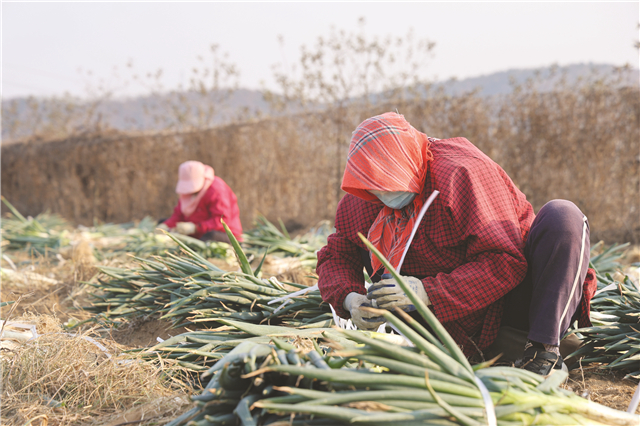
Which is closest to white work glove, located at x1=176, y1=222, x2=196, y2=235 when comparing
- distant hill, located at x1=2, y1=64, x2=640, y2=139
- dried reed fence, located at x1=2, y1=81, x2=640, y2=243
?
dried reed fence, located at x1=2, y1=81, x2=640, y2=243

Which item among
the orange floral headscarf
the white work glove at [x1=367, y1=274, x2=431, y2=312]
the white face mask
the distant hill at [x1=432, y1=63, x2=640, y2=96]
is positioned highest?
the distant hill at [x1=432, y1=63, x2=640, y2=96]

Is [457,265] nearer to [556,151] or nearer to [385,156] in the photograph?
[385,156]

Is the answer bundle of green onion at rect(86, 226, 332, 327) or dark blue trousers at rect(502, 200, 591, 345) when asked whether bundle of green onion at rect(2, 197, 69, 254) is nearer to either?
bundle of green onion at rect(86, 226, 332, 327)

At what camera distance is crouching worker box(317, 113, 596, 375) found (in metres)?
1.76

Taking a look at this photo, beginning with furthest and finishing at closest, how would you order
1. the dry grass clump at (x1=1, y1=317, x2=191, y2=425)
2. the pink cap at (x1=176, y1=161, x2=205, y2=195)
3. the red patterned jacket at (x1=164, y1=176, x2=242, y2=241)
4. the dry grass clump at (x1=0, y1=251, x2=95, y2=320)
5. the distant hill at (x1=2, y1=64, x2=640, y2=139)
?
the distant hill at (x1=2, y1=64, x2=640, y2=139) < the pink cap at (x1=176, y1=161, x2=205, y2=195) < the red patterned jacket at (x1=164, y1=176, x2=242, y2=241) < the dry grass clump at (x1=0, y1=251, x2=95, y2=320) < the dry grass clump at (x1=1, y1=317, x2=191, y2=425)

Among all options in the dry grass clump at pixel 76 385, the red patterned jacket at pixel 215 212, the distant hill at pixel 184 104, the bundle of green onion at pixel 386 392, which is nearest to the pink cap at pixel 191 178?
the red patterned jacket at pixel 215 212

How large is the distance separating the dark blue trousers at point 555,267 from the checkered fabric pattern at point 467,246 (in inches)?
2.5

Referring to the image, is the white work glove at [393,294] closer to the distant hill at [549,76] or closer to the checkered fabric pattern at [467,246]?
the checkered fabric pattern at [467,246]

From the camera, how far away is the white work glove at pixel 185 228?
15.4 ft

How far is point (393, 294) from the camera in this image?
1.75 m

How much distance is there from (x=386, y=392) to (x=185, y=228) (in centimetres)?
387

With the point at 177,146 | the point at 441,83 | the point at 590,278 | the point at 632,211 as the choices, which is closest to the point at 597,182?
the point at 632,211

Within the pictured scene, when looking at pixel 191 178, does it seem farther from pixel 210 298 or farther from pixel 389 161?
pixel 389 161

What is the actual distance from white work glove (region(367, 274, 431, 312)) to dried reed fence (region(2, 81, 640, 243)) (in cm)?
553
